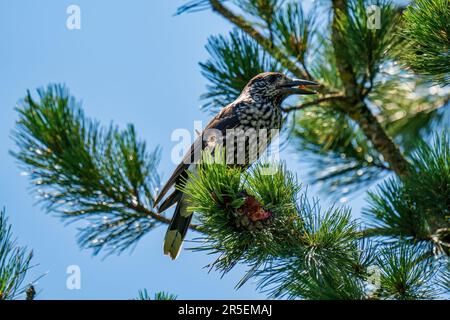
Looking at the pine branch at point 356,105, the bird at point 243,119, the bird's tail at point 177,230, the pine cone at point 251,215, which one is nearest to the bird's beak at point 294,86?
the bird at point 243,119

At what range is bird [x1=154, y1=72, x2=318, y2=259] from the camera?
11.7 ft

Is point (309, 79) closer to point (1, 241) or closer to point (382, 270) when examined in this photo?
point (382, 270)

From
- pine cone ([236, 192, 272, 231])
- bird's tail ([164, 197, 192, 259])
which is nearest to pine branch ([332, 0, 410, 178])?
bird's tail ([164, 197, 192, 259])

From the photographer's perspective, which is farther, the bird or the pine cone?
the bird

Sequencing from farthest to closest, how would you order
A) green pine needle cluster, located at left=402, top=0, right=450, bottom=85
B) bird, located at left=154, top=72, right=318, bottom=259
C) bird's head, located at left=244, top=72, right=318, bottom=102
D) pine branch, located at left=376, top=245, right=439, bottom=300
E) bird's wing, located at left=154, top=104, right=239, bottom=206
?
bird's head, located at left=244, top=72, right=318, bottom=102 < bird, located at left=154, top=72, right=318, bottom=259 < bird's wing, located at left=154, top=104, right=239, bottom=206 < green pine needle cluster, located at left=402, top=0, right=450, bottom=85 < pine branch, located at left=376, top=245, right=439, bottom=300

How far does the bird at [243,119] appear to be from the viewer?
3557mm

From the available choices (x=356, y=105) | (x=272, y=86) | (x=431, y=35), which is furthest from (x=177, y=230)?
(x=431, y=35)

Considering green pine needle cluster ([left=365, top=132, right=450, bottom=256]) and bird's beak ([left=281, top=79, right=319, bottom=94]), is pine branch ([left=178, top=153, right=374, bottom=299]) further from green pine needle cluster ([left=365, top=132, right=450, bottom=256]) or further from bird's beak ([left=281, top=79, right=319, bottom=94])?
bird's beak ([left=281, top=79, right=319, bottom=94])

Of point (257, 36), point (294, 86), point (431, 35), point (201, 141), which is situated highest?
point (257, 36)

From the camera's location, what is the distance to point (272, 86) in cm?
406

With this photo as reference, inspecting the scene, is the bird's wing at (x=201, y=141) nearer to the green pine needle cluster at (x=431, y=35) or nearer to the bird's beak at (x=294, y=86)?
the bird's beak at (x=294, y=86)

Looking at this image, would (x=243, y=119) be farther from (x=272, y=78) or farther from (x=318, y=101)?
(x=318, y=101)

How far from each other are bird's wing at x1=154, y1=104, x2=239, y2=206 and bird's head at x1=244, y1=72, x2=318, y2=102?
161 millimetres

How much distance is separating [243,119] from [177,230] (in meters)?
0.71
